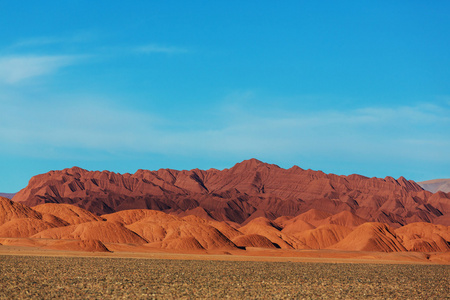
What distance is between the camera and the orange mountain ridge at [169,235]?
113 m

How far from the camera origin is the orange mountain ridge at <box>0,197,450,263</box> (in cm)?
11331

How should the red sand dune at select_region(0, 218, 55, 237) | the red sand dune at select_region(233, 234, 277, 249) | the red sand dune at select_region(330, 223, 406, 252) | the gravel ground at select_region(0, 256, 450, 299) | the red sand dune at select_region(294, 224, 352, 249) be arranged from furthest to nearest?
the red sand dune at select_region(294, 224, 352, 249)
the red sand dune at select_region(330, 223, 406, 252)
the red sand dune at select_region(233, 234, 277, 249)
the red sand dune at select_region(0, 218, 55, 237)
the gravel ground at select_region(0, 256, 450, 299)

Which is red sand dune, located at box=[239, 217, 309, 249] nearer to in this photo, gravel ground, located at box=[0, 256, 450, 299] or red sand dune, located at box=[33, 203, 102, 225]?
red sand dune, located at box=[33, 203, 102, 225]

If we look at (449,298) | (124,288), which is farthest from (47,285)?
(449,298)

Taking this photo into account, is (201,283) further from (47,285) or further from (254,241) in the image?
(254,241)

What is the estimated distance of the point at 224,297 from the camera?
102 feet

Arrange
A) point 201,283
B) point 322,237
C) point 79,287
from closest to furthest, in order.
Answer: point 79,287, point 201,283, point 322,237

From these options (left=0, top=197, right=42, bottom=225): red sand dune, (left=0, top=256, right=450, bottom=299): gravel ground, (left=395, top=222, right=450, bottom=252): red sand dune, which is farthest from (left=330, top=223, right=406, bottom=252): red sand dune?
(left=0, top=256, right=450, bottom=299): gravel ground

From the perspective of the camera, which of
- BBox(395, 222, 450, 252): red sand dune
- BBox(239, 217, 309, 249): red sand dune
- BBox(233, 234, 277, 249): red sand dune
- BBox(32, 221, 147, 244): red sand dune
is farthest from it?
BBox(239, 217, 309, 249): red sand dune

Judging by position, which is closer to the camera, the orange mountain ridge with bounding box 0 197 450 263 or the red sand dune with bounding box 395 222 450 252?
the orange mountain ridge with bounding box 0 197 450 263

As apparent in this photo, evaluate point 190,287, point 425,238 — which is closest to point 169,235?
point 425,238

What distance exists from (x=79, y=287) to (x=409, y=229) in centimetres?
17177

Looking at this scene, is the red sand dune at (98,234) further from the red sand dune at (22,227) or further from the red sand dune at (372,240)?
the red sand dune at (372,240)

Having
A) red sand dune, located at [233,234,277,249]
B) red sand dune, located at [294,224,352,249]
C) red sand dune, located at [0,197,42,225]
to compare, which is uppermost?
red sand dune, located at [0,197,42,225]
